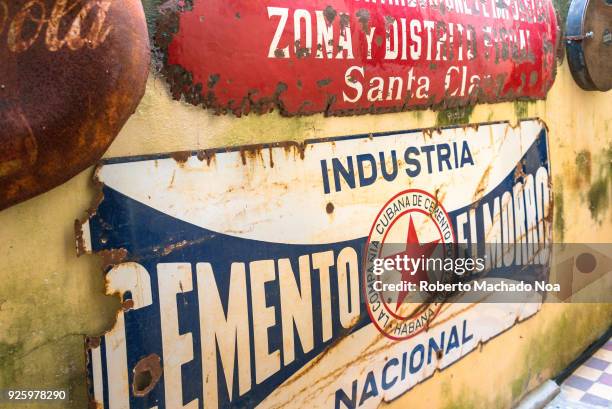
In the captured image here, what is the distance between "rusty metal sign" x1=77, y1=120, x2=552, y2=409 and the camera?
1357mm

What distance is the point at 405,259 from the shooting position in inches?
83.4

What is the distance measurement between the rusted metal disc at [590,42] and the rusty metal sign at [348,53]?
0.41 m

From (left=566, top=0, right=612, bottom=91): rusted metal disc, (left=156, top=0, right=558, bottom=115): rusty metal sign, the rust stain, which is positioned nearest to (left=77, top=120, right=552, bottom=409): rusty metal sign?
the rust stain

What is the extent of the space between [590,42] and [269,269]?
2435 mm

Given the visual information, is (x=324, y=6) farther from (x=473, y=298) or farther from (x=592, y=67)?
(x=592, y=67)

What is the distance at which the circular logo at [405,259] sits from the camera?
2.00 m

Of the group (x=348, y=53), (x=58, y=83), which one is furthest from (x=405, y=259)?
(x=58, y=83)

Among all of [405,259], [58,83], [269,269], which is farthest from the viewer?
[405,259]

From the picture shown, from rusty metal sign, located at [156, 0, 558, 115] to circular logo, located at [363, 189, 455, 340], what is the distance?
0.40 metres

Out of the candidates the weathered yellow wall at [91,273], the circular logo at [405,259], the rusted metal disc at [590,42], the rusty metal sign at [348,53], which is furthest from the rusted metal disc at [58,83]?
the rusted metal disc at [590,42]

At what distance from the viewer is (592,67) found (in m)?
3.10

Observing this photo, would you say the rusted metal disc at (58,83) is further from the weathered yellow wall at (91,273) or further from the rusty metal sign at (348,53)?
the rusty metal sign at (348,53)

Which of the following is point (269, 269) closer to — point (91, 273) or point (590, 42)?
point (91, 273)

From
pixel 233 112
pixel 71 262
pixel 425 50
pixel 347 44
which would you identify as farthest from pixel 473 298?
pixel 71 262
